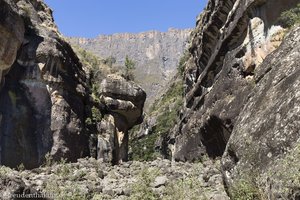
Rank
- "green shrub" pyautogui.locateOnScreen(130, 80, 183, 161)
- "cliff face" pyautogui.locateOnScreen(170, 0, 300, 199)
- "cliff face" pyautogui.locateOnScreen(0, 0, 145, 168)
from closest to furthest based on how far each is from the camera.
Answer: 1. "cliff face" pyautogui.locateOnScreen(170, 0, 300, 199)
2. "cliff face" pyautogui.locateOnScreen(0, 0, 145, 168)
3. "green shrub" pyautogui.locateOnScreen(130, 80, 183, 161)

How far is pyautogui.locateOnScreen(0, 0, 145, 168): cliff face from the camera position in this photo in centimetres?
2812

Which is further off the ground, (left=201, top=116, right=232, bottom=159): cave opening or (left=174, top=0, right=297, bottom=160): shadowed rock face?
(left=174, top=0, right=297, bottom=160): shadowed rock face

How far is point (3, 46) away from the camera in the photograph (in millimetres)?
27406

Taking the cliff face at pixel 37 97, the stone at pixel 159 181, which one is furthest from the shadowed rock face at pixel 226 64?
the cliff face at pixel 37 97

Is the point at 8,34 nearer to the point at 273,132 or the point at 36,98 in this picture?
the point at 36,98

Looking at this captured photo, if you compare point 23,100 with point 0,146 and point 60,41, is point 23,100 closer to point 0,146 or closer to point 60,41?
point 0,146

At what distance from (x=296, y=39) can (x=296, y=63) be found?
221cm

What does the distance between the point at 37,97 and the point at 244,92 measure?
1557 centimetres

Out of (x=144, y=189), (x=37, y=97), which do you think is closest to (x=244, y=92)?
(x=144, y=189)

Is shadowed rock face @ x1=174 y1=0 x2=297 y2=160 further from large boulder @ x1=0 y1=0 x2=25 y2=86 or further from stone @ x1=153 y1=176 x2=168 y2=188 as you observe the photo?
large boulder @ x1=0 y1=0 x2=25 y2=86

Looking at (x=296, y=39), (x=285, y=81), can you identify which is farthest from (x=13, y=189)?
(x=296, y=39)

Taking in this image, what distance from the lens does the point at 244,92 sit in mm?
21547

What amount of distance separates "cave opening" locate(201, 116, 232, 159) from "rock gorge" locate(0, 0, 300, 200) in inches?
4.0

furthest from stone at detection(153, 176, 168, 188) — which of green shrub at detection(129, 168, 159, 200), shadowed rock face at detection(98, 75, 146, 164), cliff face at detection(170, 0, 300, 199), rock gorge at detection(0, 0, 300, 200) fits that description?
shadowed rock face at detection(98, 75, 146, 164)
